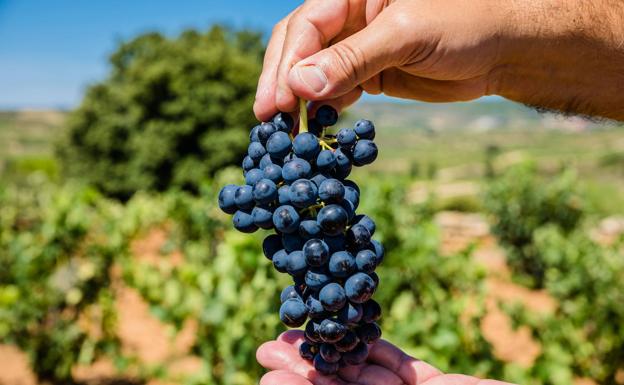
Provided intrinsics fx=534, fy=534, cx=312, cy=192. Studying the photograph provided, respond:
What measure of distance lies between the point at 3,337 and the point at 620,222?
61.6ft

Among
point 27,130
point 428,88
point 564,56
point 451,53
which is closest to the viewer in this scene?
point 451,53

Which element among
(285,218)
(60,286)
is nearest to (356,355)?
(285,218)

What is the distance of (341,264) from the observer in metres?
1.52

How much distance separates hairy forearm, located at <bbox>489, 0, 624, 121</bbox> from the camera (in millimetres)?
2291

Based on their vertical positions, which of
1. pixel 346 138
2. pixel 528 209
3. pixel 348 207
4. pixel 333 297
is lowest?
pixel 528 209

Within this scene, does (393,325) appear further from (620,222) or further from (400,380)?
(620,222)

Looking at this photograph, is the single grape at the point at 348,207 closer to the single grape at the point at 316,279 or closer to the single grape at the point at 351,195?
the single grape at the point at 351,195

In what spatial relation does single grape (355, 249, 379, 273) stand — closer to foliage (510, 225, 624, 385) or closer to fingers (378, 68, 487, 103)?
fingers (378, 68, 487, 103)

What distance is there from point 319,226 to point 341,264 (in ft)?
0.41

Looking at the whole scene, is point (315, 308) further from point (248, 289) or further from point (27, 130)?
point (27, 130)

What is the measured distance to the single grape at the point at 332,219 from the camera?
4.85 feet

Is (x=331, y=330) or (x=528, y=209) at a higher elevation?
(x=331, y=330)

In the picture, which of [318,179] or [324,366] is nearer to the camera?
[318,179]

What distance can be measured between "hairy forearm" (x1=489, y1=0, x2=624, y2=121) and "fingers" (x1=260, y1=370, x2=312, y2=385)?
1.58m
